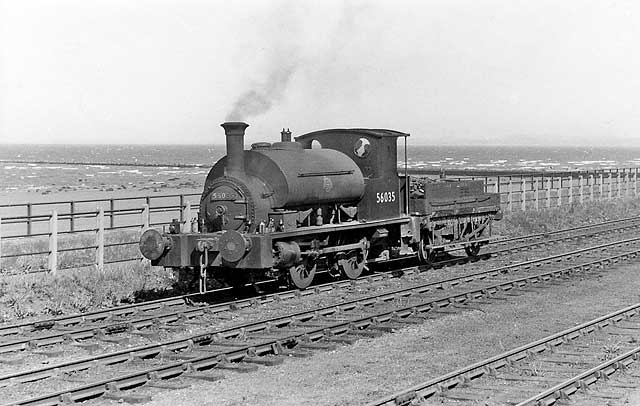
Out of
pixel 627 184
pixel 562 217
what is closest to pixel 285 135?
pixel 562 217

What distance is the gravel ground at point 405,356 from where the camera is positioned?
9.05 meters

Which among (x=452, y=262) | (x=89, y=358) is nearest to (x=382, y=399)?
(x=89, y=358)

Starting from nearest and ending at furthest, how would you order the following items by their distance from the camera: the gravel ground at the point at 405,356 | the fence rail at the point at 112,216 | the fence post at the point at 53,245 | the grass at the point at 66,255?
the gravel ground at the point at 405,356, the fence post at the point at 53,245, the fence rail at the point at 112,216, the grass at the point at 66,255

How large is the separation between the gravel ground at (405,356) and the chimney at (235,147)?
416cm

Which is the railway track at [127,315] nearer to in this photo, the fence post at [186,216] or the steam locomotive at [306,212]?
the steam locomotive at [306,212]

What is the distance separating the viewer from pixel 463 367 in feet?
32.3

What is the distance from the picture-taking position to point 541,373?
32.4 ft

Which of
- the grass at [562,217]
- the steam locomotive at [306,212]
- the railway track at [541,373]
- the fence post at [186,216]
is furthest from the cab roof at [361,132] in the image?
the grass at [562,217]

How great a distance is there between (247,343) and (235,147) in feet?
14.7

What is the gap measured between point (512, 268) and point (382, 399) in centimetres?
1080

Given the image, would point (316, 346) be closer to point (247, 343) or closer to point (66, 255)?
point (247, 343)

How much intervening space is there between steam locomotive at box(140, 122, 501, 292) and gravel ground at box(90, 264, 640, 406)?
9.99 feet

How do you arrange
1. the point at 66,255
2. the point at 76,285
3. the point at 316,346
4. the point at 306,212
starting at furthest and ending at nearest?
1. the point at 66,255
2. the point at 306,212
3. the point at 76,285
4. the point at 316,346

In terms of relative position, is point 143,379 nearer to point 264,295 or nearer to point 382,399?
point 382,399
